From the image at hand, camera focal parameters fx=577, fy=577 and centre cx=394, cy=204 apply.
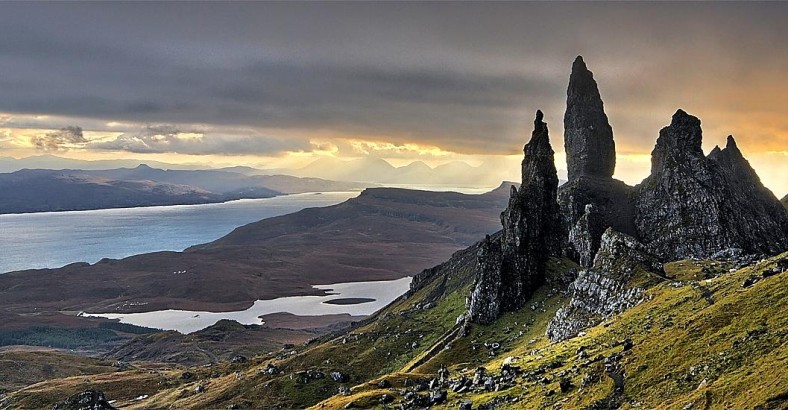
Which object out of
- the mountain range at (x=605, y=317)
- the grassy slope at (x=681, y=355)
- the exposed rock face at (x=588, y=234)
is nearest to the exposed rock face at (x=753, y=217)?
the mountain range at (x=605, y=317)

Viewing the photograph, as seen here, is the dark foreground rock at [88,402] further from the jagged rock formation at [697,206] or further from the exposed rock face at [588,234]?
the jagged rock formation at [697,206]

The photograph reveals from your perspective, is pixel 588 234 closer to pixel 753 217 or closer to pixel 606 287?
pixel 753 217

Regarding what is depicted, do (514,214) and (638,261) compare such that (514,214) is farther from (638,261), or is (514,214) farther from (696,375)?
(696,375)

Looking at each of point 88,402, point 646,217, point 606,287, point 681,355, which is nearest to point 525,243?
point 646,217

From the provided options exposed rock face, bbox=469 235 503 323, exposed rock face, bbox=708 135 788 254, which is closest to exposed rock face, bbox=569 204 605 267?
exposed rock face, bbox=469 235 503 323

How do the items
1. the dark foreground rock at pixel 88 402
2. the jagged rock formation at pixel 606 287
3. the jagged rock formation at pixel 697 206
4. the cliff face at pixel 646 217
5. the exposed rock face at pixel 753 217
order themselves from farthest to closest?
the dark foreground rock at pixel 88 402 → the jagged rock formation at pixel 697 206 → the exposed rock face at pixel 753 217 → the cliff face at pixel 646 217 → the jagged rock formation at pixel 606 287
